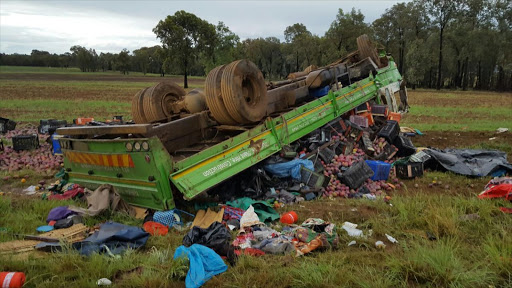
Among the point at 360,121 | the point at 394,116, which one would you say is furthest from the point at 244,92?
the point at 394,116

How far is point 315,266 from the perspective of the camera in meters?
2.96

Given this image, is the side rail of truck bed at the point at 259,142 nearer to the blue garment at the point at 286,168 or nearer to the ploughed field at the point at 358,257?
the blue garment at the point at 286,168

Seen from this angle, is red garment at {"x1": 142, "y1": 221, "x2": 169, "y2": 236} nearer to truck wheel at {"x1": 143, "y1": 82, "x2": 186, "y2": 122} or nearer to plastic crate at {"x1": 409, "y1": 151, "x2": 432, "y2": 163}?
truck wheel at {"x1": 143, "y1": 82, "x2": 186, "y2": 122}

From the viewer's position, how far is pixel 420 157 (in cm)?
734

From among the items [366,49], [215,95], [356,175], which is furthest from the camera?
[366,49]

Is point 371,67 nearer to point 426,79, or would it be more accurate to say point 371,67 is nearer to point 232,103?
point 232,103

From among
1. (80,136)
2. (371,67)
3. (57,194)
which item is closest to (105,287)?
(80,136)

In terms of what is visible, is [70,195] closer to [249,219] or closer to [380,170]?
[249,219]

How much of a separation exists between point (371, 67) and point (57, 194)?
300 inches

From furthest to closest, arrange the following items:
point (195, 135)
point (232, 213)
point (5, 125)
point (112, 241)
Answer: point (5, 125) → point (195, 135) → point (232, 213) → point (112, 241)

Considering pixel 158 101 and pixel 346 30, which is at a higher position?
pixel 346 30

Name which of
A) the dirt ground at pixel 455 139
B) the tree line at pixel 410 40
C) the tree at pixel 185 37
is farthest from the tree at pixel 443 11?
the dirt ground at pixel 455 139

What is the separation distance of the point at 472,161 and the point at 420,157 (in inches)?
40.4

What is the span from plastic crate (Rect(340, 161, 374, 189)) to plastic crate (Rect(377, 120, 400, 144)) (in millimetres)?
1826
